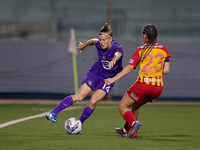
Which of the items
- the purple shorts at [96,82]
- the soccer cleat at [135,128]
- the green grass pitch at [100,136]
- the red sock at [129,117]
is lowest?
the green grass pitch at [100,136]

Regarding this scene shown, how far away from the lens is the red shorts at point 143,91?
5.94m

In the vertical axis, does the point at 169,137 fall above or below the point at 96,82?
below

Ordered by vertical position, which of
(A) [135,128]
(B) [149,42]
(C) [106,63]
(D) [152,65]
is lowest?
(A) [135,128]

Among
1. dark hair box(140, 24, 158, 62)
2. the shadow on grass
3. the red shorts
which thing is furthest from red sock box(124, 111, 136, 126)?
dark hair box(140, 24, 158, 62)

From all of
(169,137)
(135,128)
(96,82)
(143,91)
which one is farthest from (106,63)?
(169,137)

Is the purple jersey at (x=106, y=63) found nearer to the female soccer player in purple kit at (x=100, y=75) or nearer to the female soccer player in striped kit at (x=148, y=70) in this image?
the female soccer player in purple kit at (x=100, y=75)

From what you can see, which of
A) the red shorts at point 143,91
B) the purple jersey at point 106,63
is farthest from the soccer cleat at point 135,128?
the purple jersey at point 106,63

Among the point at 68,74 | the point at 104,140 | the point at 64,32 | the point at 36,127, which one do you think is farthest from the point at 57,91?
the point at 104,140

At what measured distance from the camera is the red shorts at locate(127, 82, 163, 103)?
5.94 meters

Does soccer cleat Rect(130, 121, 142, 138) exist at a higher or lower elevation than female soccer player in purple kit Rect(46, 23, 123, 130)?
lower

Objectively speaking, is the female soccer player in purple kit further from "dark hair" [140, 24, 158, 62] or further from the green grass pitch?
"dark hair" [140, 24, 158, 62]

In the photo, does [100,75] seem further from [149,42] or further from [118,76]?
[149,42]

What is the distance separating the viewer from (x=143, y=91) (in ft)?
19.5

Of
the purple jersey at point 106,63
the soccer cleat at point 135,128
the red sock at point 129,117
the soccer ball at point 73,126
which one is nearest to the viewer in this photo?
the soccer cleat at point 135,128
